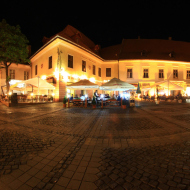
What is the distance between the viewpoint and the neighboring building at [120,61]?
21531mm

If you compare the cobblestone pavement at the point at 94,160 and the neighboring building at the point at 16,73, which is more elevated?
the neighboring building at the point at 16,73

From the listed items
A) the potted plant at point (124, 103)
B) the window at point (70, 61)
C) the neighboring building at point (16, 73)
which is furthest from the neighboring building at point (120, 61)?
the potted plant at point (124, 103)

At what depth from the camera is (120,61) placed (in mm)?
29203

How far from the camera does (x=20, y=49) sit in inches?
789

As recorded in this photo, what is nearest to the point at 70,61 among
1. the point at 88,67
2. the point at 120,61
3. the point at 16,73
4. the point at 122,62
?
the point at 88,67

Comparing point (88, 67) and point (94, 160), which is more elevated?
point (88, 67)

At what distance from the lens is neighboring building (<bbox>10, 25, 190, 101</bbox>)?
70.6 ft

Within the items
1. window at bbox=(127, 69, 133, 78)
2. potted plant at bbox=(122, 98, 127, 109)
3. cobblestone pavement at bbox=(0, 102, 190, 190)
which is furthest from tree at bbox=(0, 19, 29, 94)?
window at bbox=(127, 69, 133, 78)

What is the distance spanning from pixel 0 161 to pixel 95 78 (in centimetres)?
2505

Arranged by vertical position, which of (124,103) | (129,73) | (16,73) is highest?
(129,73)

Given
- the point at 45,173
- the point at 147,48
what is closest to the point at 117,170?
the point at 45,173

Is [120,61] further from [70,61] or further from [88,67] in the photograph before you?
[70,61]

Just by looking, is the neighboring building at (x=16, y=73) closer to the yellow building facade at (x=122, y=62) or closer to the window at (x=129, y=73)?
the yellow building facade at (x=122, y=62)

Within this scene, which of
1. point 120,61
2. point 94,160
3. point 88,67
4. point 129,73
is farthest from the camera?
point 129,73
